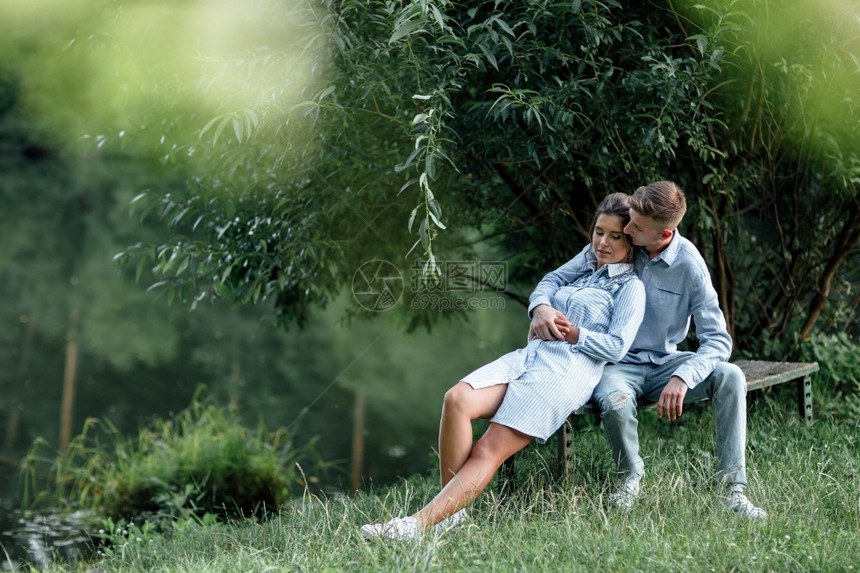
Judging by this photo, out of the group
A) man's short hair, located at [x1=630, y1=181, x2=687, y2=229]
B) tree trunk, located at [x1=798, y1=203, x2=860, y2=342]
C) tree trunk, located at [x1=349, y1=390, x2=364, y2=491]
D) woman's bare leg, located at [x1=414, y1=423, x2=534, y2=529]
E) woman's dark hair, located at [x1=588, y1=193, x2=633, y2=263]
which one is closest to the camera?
woman's bare leg, located at [x1=414, y1=423, x2=534, y2=529]

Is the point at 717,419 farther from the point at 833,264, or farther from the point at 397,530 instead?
the point at 833,264

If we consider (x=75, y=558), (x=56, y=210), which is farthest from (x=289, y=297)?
(x=56, y=210)

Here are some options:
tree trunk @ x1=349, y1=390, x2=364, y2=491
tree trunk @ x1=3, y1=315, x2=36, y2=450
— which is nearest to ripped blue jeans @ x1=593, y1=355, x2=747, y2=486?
tree trunk @ x1=349, y1=390, x2=364, y2=491

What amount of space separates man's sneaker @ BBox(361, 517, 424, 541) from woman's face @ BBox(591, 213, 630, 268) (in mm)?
1269

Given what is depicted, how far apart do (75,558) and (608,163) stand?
3.44 m

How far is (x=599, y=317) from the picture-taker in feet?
11.2

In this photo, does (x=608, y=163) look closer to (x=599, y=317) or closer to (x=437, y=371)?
(x=599, y=317)

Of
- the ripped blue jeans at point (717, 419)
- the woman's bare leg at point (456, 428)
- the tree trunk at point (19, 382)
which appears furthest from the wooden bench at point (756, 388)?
the tree trunk at point (19, 382)

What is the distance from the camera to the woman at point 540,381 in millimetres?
3059

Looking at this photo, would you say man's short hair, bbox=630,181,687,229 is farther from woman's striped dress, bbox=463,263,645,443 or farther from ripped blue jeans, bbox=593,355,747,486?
ripped blue jeans, bbox=593,355,747,486

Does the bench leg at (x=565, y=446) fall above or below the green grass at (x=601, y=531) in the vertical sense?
above

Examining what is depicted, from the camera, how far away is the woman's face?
3.50 meters

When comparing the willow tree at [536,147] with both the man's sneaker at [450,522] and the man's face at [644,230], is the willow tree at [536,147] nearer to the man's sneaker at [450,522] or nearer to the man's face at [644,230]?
the man's face at [644,230]

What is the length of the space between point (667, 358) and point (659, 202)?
0.62 m
